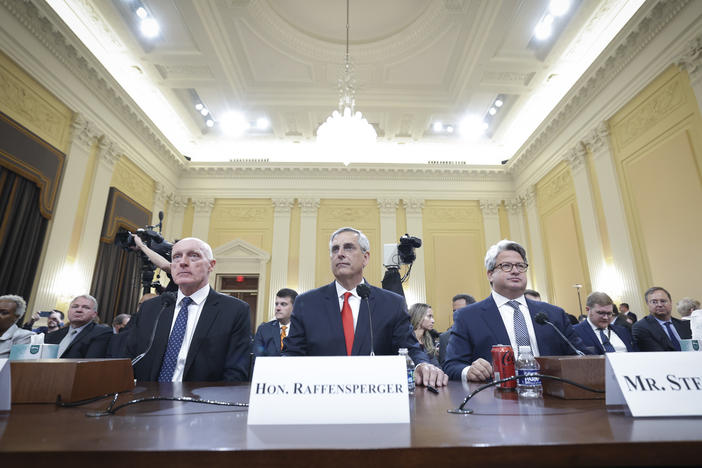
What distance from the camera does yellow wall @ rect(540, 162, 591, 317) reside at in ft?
26.3

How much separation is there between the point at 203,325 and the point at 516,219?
10.6 m

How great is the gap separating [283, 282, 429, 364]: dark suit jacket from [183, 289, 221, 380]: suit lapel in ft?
1.63

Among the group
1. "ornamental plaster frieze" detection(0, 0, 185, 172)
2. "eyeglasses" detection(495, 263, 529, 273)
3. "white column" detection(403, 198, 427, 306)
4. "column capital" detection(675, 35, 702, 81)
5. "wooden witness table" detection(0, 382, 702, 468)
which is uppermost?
"ornamental plaster frieze" detection(0, 0, 185, 172)

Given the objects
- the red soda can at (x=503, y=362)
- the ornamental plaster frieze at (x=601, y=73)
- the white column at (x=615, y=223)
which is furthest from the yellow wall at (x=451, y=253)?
the red soda can at (x=503, y=362)

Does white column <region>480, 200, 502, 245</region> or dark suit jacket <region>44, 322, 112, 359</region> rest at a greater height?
white column <region>480, 200, 502, 245</region>

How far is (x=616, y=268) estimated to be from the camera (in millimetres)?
6719

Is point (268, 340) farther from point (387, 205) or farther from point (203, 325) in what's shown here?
point (387, 205)

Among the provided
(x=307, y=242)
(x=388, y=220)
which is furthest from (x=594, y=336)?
(x=307, y=242)

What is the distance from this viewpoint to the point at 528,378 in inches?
46.6

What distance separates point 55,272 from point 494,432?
7648 millimetres

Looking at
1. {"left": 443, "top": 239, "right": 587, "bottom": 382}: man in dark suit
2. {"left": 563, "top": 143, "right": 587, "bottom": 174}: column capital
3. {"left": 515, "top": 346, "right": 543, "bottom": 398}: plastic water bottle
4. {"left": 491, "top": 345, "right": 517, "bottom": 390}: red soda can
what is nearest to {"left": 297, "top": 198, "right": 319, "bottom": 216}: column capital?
{"left": 563, "top": 143, "right": 587, "bottom": 174}: column capital

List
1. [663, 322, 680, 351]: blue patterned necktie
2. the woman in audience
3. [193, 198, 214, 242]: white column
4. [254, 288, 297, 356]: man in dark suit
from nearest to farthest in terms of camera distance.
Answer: [663, 322, 680, 351]: blue patterned necktie < [254, 288, 297, 356]: man in dark suit < the woman in audience < [193, 198, 214, 242]: white column

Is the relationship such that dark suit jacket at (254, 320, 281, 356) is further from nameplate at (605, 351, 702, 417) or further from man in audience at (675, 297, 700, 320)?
man in audience at (675, 297, 700, 320)

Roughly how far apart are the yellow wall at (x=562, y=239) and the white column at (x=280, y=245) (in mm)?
7090
